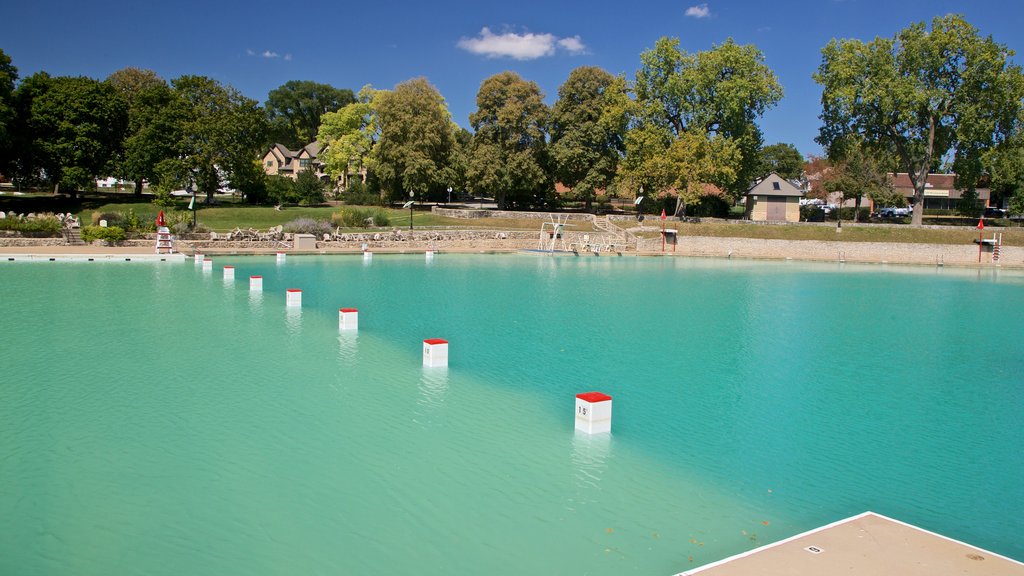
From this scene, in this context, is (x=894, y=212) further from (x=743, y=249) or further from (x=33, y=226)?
(x=33, y=226)

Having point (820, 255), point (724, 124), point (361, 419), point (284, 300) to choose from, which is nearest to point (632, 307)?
point (284, 300)

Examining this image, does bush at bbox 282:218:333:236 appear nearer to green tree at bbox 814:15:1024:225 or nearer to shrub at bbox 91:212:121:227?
shrub at bbox 91:212:121:227

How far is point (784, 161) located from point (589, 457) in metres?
81.5

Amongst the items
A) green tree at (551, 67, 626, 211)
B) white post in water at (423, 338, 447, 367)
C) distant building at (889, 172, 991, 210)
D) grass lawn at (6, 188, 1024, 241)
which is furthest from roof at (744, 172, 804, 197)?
white post in water at (423, 338, 447, 367)

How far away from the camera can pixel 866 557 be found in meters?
5.48

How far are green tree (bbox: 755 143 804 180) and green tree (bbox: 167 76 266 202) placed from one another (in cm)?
5444

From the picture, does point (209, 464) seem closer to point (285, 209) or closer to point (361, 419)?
point (361, 419)

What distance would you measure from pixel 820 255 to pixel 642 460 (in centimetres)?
3658

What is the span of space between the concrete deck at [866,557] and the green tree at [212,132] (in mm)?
46339

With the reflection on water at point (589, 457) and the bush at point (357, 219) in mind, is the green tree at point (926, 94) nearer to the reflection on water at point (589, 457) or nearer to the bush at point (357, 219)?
the bush at point (357, 219)

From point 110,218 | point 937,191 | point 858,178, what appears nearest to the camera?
point 110,218

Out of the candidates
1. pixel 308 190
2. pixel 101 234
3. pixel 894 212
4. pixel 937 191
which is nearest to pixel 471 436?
pixel 101 234

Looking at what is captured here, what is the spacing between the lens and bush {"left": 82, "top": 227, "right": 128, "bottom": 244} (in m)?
30.8

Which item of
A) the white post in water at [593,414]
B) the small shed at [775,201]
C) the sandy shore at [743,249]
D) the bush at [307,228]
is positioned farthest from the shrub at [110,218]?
the small shed at [775,201]
